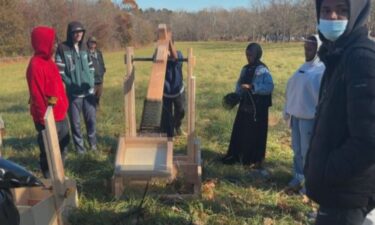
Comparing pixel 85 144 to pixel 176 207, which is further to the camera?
pixel 85 144

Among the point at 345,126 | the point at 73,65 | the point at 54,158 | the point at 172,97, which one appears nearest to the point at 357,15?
the point at 345,126

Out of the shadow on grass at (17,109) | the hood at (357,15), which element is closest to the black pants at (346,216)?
the hood at (357,15)

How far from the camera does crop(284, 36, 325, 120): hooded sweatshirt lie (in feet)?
17.3

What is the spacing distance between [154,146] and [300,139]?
5.99 ft

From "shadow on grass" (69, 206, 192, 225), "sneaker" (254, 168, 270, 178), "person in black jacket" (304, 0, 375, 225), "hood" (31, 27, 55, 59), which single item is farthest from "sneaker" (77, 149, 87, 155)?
"person in black jacket" (304, 0, 375, 225)

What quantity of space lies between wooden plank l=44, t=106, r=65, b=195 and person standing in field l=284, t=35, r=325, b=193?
9.17 feet

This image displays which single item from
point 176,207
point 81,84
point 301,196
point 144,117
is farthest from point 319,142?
point 81,84

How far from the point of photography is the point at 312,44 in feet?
17.0

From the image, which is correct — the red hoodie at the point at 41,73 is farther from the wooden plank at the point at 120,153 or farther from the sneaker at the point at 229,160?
the sneaker at the point at 229,160

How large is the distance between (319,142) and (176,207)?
111 inches

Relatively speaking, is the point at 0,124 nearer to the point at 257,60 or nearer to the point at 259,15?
the point at 257,60

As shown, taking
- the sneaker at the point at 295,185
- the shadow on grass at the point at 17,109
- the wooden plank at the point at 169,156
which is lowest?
the shadow on grass at the point at 17,109

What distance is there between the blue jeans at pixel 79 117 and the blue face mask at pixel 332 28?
5.13 meters

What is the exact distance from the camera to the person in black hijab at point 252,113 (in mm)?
6543
